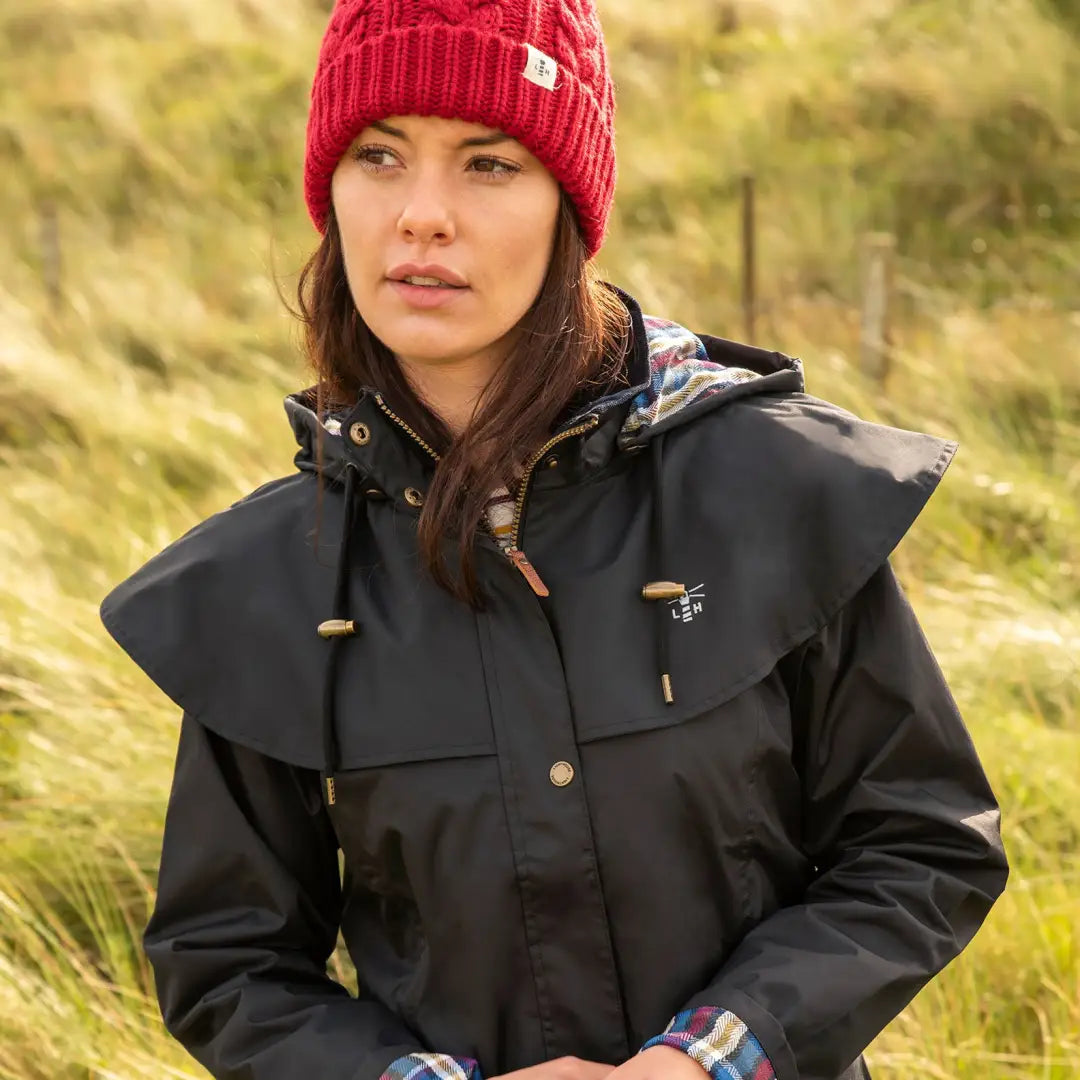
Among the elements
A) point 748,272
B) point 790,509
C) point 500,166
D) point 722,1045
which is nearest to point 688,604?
point 790,509

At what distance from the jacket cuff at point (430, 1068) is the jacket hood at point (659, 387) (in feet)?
2.42

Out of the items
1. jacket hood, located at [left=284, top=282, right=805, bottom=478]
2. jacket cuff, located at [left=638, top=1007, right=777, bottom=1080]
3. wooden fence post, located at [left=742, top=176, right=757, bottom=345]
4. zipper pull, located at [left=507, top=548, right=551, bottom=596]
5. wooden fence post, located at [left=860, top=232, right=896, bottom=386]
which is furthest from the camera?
wooden fence post, located at [left=742, top=176, right=757, bottom=345]

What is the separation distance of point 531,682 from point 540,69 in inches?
31.4

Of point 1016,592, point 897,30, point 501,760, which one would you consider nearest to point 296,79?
point 897,30

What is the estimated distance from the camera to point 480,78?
1845 millimetres

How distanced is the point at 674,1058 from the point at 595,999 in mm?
147

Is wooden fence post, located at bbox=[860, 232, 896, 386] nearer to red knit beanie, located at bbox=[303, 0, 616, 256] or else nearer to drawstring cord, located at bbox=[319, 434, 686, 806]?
red knit beanie, located at bbox=[303, 0, 616, 256]

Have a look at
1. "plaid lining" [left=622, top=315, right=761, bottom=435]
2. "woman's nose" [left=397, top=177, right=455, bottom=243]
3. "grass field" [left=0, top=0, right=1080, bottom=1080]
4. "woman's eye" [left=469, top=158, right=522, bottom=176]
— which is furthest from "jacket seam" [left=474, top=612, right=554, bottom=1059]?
"grass field" [left=0, top=0, right=1080, bottom=1080]

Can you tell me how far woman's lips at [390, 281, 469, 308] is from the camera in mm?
1840

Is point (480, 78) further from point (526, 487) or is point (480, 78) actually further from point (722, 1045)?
point (722, 1045)

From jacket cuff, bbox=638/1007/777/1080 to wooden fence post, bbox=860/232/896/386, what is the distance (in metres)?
4.54

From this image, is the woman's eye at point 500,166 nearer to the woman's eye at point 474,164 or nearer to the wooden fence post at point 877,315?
the woman's eye at point 474,164

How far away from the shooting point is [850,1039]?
1.73 m

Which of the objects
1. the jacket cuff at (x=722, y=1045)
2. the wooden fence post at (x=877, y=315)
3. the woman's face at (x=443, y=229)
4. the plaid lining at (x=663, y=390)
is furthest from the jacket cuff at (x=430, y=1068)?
the wooden fence post at (x=877, y=315)
